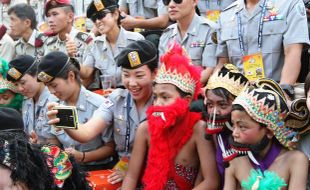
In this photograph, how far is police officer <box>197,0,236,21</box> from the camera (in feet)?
16.1

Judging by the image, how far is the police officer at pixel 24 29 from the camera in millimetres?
6051

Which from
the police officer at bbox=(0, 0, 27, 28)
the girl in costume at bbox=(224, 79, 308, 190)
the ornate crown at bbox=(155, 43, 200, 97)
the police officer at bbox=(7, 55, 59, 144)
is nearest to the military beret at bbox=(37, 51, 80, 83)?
the police officer at bbox=(7, 55, 59, 144)

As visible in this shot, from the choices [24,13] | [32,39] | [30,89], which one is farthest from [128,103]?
[24,13]

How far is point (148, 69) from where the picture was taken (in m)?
3.63

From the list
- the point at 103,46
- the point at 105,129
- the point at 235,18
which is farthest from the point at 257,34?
the point at 103,46

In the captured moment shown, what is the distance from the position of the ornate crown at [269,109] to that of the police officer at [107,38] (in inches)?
87.3

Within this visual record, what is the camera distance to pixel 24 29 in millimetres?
6160

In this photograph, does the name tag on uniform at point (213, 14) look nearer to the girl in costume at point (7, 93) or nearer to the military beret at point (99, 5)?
the military beret at point (99, 5)

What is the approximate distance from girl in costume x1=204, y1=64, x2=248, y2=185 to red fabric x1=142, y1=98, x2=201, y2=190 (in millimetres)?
182

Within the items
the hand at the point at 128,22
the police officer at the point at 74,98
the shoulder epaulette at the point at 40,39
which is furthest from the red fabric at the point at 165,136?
the shoulder epaulette at the point at 40,39

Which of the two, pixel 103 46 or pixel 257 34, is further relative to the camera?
pixel 103 46

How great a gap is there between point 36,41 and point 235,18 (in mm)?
2874

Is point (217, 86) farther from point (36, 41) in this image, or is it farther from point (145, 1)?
point (36, 41)

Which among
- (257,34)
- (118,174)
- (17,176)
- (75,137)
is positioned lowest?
(118,174)
